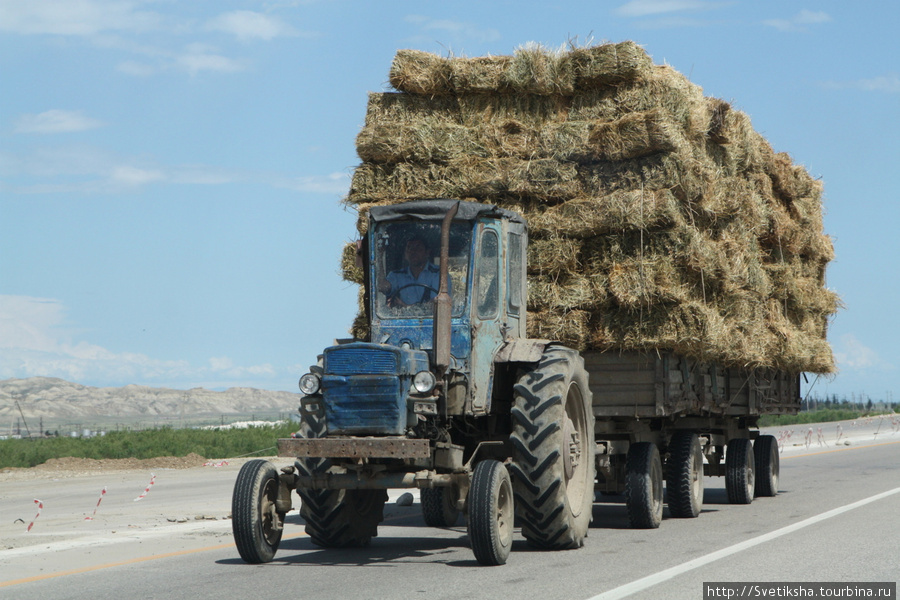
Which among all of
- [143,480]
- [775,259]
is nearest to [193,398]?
[143,480]

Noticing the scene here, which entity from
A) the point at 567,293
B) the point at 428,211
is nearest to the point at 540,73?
the point at 567,293

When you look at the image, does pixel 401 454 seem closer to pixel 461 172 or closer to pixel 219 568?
pixel 219 568

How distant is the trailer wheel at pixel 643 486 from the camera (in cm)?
1317

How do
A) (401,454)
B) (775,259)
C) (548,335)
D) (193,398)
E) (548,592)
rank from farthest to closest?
(193,398) → (775,259) → (548,335) → (401,454) → (548,592)

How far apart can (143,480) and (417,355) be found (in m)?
16.2

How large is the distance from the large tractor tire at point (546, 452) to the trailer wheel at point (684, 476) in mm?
3594

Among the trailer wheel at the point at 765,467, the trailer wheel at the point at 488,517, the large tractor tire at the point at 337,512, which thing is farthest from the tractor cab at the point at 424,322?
the trailer wheel at the point at 765,467

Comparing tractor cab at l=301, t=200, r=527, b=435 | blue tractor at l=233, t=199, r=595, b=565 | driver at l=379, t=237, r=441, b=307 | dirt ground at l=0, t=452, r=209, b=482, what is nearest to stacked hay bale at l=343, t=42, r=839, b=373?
blue tractor at l=233, t=199, r=595, b=565

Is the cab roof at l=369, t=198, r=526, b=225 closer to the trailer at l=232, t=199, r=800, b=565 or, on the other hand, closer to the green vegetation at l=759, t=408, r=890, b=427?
the trailer at l=232, t=199, r=800, b=565

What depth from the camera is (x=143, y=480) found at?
81.1 feet

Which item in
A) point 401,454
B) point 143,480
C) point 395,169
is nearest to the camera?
point 401,454

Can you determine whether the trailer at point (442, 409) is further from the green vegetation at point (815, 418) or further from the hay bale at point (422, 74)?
the green vegetation at point (815, 418)

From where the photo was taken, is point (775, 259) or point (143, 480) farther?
point (143, 480)

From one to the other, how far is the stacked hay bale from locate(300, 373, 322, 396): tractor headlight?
3.53 m
